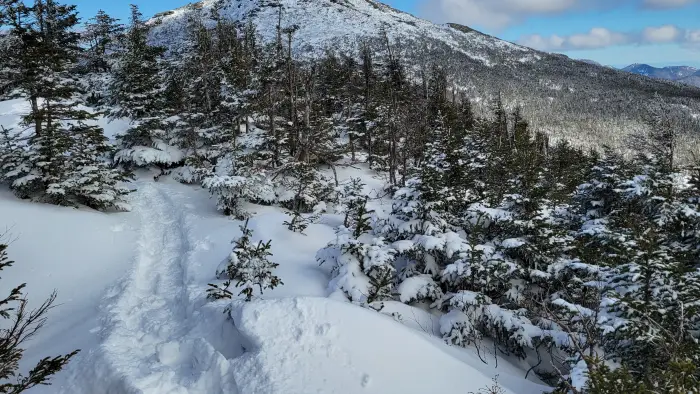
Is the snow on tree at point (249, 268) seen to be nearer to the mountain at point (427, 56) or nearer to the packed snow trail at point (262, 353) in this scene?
the packed snow trail at point (262, 353)

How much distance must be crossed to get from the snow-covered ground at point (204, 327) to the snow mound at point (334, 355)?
20 mm

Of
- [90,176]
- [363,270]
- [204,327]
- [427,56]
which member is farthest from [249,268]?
[427,56]

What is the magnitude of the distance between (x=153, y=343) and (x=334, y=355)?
413 centimetres

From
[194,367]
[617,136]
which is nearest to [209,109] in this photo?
[194,367]

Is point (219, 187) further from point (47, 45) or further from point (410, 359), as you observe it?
point (410, 359)

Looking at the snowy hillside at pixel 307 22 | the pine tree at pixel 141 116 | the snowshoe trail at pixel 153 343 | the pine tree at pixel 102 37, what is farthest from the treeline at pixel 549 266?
the snowy hillside at pixel 307 22

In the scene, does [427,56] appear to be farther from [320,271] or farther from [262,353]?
[262,353]

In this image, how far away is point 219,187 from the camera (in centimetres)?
1572

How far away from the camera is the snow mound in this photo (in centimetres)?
633

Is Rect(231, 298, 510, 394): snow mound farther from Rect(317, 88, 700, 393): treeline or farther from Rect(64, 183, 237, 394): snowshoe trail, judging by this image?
Rect(317, 88, 700, 393): treeline

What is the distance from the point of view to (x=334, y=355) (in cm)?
682

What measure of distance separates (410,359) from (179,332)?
5111mm

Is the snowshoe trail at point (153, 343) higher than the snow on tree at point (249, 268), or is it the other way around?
the snow on tree at point (249, 268)

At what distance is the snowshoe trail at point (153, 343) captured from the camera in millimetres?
6660
